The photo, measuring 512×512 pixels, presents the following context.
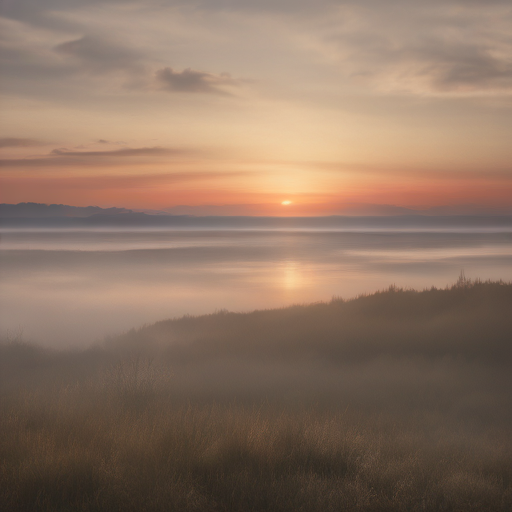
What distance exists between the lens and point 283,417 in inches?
380

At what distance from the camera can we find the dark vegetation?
6430mm

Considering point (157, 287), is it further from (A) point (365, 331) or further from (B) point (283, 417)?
(B) point (283, 417)

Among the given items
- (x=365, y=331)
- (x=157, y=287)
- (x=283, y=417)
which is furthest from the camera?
(x=157, y=287)

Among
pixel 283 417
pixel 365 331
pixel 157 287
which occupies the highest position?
pixel 365 331

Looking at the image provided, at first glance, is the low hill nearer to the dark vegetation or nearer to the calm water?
the dark vegetation

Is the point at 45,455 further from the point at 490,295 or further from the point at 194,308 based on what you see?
the point at 194,308

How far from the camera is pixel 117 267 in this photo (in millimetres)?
94438

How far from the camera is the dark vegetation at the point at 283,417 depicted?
21.1ft

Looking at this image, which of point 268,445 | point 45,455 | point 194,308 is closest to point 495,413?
point 268,445

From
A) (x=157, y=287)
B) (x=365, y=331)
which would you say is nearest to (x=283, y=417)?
(x=365, y=331)

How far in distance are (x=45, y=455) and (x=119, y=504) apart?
5.84ft

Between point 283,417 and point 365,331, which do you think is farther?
point 365,331

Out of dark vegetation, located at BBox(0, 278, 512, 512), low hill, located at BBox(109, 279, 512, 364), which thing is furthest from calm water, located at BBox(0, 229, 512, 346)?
dark vegetation, located at BBox(0, 278, 512, 512)

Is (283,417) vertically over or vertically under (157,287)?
over
